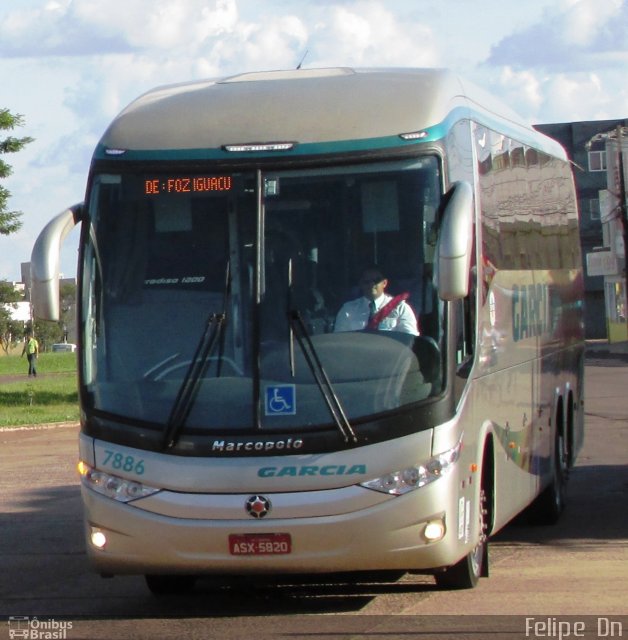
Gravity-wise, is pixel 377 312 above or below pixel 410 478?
above

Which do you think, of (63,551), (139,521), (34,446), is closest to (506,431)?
(139,521)

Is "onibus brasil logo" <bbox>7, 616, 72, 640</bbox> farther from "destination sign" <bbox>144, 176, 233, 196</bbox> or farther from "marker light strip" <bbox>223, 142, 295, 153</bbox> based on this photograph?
"marker light strip" <bbox>223, 142, 295, 153</bbox>

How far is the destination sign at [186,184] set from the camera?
330 inches

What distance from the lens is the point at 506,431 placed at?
1001 cm

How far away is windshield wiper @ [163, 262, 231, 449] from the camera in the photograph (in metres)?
8.04

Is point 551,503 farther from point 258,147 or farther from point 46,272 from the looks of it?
point 46,272

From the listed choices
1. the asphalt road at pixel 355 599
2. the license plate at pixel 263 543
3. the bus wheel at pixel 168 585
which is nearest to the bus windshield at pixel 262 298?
the license plate at pixel 263 543

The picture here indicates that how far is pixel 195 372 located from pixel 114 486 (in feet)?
2.75

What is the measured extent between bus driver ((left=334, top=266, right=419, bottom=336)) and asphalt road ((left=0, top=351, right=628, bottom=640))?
1749 mm

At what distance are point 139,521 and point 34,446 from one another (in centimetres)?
1545

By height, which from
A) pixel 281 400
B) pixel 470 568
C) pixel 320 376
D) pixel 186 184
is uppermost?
pixel 186 184

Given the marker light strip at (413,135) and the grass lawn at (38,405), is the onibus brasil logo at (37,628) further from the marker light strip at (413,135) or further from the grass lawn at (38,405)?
the grass lawn at (38,405)

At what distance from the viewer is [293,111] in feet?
28.1

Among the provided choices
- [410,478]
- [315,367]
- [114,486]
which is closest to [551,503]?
[410,478]
